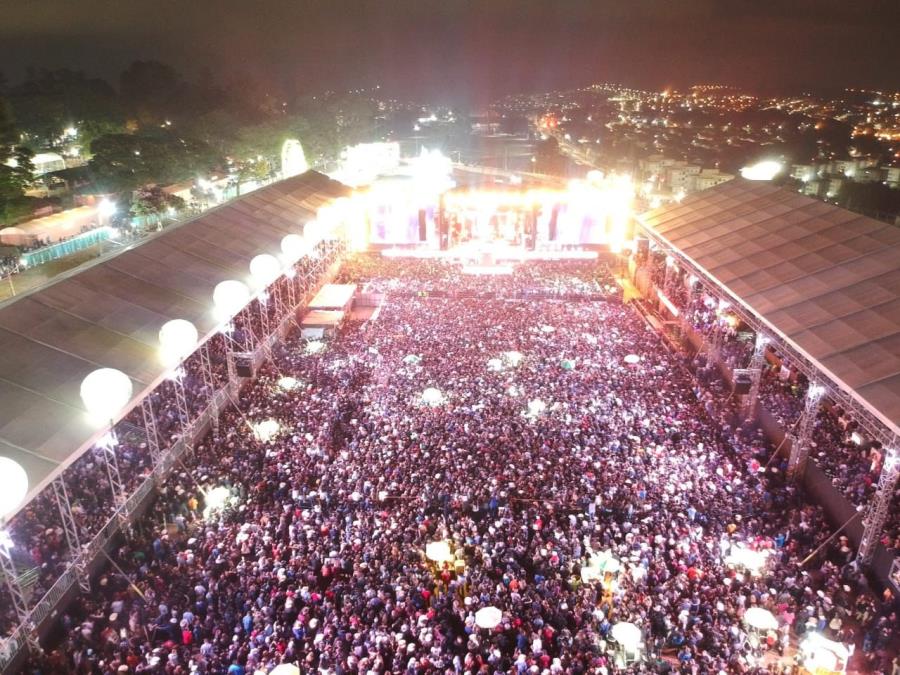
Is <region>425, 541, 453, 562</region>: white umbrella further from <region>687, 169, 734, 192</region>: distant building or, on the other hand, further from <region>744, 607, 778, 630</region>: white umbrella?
<region>687, 169, 734, 192</region>: distant building

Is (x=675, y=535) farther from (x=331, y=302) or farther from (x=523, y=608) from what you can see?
(x=331, y=302)

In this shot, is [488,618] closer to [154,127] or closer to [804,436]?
[804,436]

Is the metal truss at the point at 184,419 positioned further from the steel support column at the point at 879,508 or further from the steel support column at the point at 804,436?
the steel support column at the point at 879,508

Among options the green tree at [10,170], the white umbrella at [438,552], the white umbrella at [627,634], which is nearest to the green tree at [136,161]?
the green tree at [10,170]

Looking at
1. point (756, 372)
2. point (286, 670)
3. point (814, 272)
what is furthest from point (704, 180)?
point (286, 670)

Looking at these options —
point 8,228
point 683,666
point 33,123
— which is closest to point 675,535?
point 683,666

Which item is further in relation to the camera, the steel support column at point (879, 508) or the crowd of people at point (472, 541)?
the steel support column at point (879, 508)
